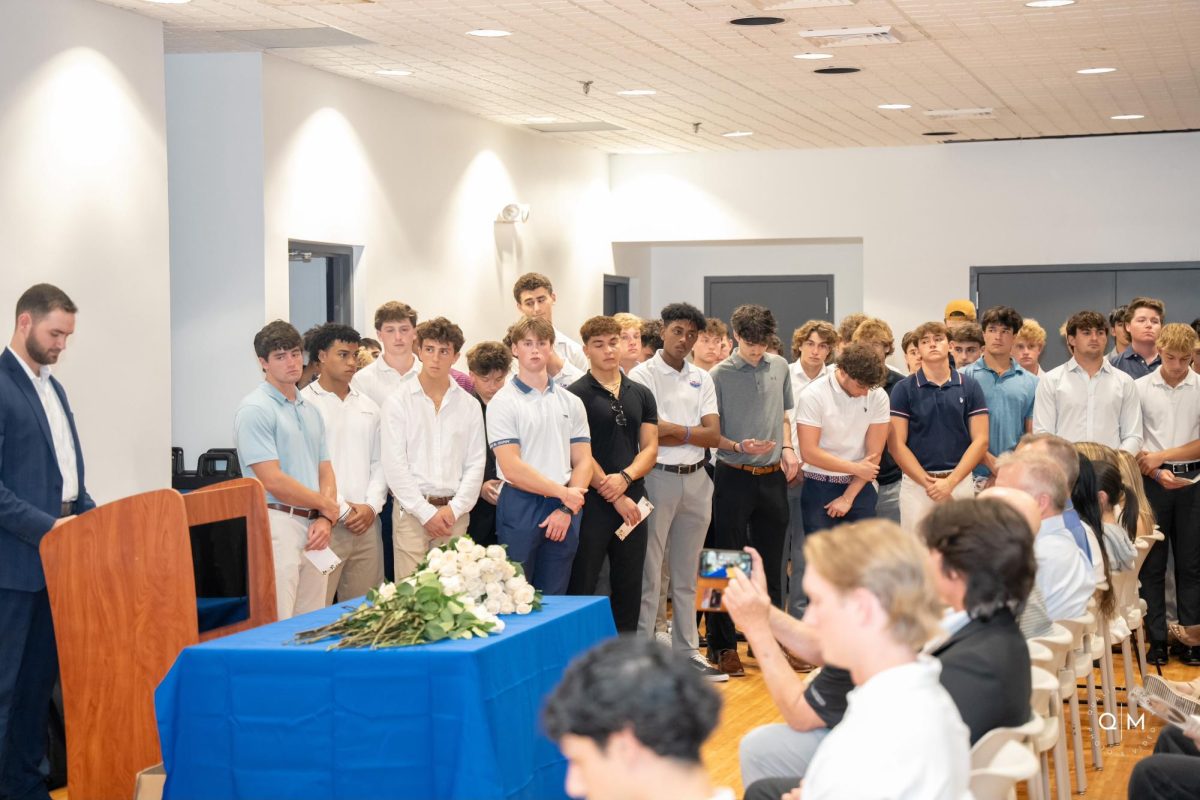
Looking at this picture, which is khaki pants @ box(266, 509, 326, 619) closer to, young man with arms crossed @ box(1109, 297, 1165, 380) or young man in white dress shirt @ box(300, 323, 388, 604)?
young man in white dress shirt @ box(300, 323, 388, 604)

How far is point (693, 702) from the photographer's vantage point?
1969 mm

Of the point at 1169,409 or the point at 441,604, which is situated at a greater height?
the point at 1169,409

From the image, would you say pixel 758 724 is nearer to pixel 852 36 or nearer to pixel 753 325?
pixel 753 325

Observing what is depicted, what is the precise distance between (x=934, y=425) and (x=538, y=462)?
2.33 metres

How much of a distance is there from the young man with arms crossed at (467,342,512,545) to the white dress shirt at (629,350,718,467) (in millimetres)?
764

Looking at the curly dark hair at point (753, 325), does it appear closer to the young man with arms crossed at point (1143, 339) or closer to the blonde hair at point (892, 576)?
the young man with arms crossed at point (1143, 339)

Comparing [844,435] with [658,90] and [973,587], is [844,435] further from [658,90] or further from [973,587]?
[973,587]

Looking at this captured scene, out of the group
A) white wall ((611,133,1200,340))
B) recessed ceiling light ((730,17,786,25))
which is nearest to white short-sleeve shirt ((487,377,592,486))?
recessed ceiling light ((730,17,786,25))

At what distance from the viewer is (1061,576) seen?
4590 millimetres

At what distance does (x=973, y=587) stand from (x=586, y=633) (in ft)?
6.88

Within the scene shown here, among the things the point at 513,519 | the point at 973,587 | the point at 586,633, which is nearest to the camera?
the point at 973,587

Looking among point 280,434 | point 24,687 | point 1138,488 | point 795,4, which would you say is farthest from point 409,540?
point 1138,488

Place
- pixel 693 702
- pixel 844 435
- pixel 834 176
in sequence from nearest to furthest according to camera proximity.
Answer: pixel 693 702 → pixel 844 435 → pixel 834 176

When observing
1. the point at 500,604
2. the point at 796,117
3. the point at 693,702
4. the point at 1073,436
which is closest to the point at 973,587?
the point at 693,702
